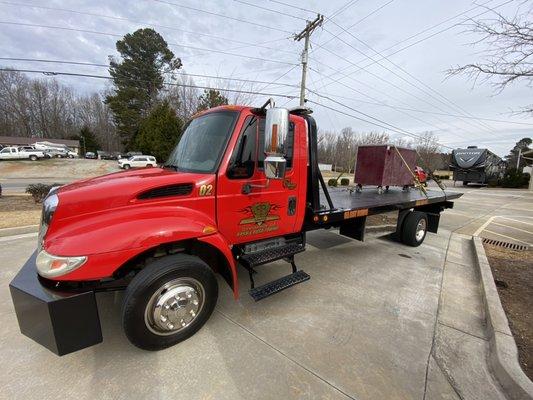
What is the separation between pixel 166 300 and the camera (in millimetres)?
2445

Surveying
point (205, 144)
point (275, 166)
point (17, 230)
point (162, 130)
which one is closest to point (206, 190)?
point (205, 144)

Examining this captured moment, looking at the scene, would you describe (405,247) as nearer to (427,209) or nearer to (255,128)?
(427,209)

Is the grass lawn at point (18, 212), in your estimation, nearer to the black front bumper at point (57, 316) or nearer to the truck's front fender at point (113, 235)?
the black front bumper at point (57, 316)

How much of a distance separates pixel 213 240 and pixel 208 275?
1.10 feet

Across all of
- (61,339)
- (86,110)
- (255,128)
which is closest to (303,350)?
(61,339)

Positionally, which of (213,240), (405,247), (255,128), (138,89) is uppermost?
(138,89)

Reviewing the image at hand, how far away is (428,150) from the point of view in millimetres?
58750

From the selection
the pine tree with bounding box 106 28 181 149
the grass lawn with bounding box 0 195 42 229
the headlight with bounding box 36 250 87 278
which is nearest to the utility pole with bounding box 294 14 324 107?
the grass lawn with bounding box 0 195 42 229

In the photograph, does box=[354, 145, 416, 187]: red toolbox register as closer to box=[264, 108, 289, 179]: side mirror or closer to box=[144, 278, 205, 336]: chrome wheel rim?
box=[264, 108, 289, 179]: side mirror

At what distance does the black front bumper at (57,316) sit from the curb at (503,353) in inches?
132

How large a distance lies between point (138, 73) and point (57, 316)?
43968mm

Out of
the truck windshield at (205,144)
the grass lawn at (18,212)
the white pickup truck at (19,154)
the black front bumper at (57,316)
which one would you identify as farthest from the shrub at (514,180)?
the white pickup truck at (19,154)

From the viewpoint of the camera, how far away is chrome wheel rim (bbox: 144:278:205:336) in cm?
241

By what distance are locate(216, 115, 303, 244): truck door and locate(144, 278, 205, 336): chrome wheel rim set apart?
675mm
